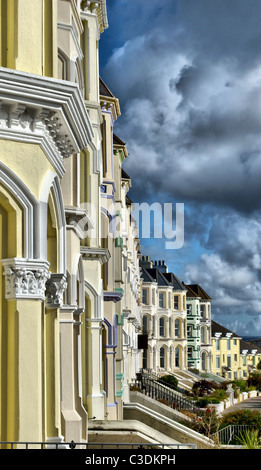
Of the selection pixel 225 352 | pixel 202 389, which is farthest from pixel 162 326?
pixel 225 352

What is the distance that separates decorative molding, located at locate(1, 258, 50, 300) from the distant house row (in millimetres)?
48990

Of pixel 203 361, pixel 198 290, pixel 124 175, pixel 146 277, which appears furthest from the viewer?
pixel 198 290

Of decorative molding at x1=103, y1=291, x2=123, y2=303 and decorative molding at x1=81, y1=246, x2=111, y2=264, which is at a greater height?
decorative molding at x1=81, y1=246, x2=111, y2=264

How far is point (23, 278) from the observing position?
9828mm

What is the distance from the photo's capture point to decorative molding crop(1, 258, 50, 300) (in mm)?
9766

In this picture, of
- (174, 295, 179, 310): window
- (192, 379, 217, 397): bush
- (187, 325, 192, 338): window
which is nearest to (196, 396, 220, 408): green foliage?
(192, 379, 217, 397): bush

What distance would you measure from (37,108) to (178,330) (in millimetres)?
71875

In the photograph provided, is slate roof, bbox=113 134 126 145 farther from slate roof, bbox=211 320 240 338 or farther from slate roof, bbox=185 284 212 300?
slate roof, bbox=211 320 240 338

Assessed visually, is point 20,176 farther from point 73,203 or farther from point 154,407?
point 154,407

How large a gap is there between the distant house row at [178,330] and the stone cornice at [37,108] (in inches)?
1922

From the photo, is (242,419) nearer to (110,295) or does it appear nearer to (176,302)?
(110,295)

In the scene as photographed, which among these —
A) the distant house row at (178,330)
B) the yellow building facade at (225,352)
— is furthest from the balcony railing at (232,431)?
the yellow building facade at (225,352)

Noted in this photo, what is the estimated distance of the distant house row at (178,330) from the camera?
235 feet

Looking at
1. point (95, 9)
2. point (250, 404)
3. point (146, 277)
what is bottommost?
point (250, 404)
